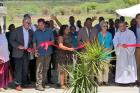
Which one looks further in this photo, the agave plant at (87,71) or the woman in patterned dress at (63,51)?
the woman in patterned dress at (63,51)

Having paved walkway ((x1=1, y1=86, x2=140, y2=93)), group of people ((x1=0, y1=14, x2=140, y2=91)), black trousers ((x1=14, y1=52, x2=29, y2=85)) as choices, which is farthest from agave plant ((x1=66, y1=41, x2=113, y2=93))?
black trousers ((x1=14, y1=52, x2=29, y2=85))

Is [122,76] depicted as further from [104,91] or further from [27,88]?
[27,88]

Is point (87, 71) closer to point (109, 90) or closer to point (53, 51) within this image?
point (109, 90)

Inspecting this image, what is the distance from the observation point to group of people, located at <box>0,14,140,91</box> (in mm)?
12812

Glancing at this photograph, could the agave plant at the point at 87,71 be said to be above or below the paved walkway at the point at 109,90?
above

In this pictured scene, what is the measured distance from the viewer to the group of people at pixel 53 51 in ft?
42.0

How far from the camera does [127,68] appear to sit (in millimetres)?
13719

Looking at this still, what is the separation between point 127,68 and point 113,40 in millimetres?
926

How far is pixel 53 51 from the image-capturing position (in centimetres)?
1327

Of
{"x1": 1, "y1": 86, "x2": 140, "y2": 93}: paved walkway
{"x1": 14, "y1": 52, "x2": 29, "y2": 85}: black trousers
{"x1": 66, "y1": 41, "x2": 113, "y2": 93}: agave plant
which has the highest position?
{"x1": 66, "y1": 41, "x2": 113, "y2": 93}: agave plant

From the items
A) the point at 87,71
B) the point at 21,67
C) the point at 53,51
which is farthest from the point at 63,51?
the point at 87,71

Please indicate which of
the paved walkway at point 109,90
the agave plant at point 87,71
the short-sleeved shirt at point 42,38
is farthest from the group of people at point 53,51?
the agave plant at point 87,71

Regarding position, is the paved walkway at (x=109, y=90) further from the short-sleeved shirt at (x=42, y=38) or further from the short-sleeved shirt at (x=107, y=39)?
the short-sleeved shirt at (x=107, y=39)

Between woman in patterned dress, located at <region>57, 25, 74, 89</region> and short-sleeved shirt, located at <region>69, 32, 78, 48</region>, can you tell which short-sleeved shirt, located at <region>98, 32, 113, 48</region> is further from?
woman in patterned dress, located at <region>57, 25, 74, 89</region>
